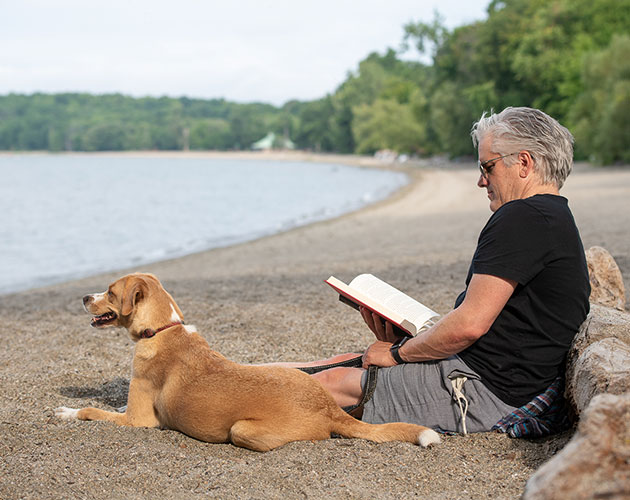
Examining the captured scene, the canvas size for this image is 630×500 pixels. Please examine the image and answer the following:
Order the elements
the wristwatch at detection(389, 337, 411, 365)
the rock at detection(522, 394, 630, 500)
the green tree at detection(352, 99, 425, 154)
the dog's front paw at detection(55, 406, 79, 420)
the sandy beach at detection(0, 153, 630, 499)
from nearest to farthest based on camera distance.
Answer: the rock at detection(522, 394, 630, 500)
the sandy beach at detection(0, 153, 630, 499)
the wristwatch at detection(389, 337, 411, 365)
the dog's front paw at detection(55, 406, 79, 420)
the green tree at detection(352, 99, 425, 154)

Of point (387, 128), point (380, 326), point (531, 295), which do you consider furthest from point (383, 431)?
point (387, 128)

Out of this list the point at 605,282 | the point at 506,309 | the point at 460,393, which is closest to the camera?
the point at 506,309

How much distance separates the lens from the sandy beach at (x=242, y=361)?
3619 mm

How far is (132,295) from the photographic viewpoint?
4629mm

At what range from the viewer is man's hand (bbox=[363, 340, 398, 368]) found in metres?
4.15

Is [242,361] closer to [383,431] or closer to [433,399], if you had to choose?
[383,431]

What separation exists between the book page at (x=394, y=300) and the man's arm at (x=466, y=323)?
25 centimetres

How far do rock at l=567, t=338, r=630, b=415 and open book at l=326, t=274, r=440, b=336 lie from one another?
3.08 ft

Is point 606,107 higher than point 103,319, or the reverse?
point 606,107

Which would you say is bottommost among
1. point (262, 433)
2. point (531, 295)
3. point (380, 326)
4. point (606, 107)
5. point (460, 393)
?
point (262, 433)

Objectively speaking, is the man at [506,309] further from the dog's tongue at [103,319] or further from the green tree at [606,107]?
the green tree at [606,107]

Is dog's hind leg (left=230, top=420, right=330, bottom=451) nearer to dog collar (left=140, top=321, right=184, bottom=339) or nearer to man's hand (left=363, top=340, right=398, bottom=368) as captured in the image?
man's hand (left=363, top=340, right=398, bottom=368)

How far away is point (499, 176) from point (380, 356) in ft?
4.42

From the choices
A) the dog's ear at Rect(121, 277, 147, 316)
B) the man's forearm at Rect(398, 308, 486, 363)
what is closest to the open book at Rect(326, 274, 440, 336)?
the man's forearm at Rect(398, 308, 486, 363)
